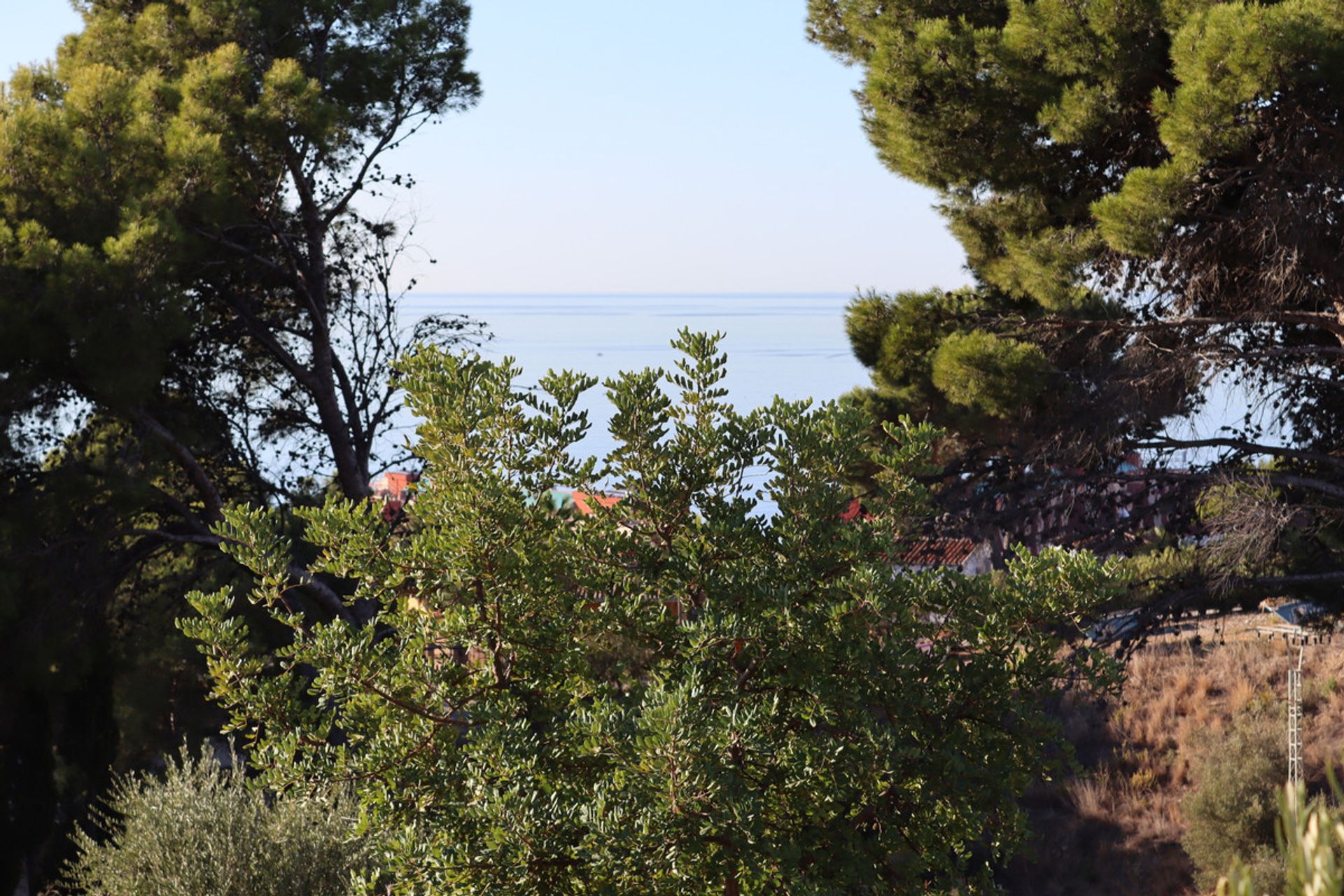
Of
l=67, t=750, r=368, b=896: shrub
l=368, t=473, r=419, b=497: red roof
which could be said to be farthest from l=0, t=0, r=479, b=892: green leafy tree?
l=67, t=750, r=368, b=896: shrub

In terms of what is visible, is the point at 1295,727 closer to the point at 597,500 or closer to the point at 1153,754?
the point at 1153,754

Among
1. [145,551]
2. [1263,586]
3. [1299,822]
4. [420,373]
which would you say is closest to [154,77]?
[145,551]

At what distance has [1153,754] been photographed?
18484 mm

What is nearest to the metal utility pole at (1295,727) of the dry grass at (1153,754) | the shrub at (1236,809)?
the shrub at (1236,809)

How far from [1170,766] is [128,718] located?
51.0 ft

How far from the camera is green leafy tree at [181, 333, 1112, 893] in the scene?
14.7 ft

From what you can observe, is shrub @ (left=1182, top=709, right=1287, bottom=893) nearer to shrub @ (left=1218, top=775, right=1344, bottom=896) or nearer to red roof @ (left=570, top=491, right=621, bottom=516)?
red roof @ (left=570, top=491, right=621, bottom=516)

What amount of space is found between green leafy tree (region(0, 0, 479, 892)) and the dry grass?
10.4 meters

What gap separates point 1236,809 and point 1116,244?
8.16 meters

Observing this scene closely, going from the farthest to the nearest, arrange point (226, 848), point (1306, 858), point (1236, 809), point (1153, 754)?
point (1153, 754)
point (1236, 809)
point (226, 848)
point (1306, 858)

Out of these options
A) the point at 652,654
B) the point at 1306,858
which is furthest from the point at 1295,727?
the point at 1306,858

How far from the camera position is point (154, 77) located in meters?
12.1

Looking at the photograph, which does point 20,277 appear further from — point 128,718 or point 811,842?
point 128,718

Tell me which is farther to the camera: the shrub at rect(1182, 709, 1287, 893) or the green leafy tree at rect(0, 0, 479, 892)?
the shrub at rect(1182, 709, 1287, 893)
